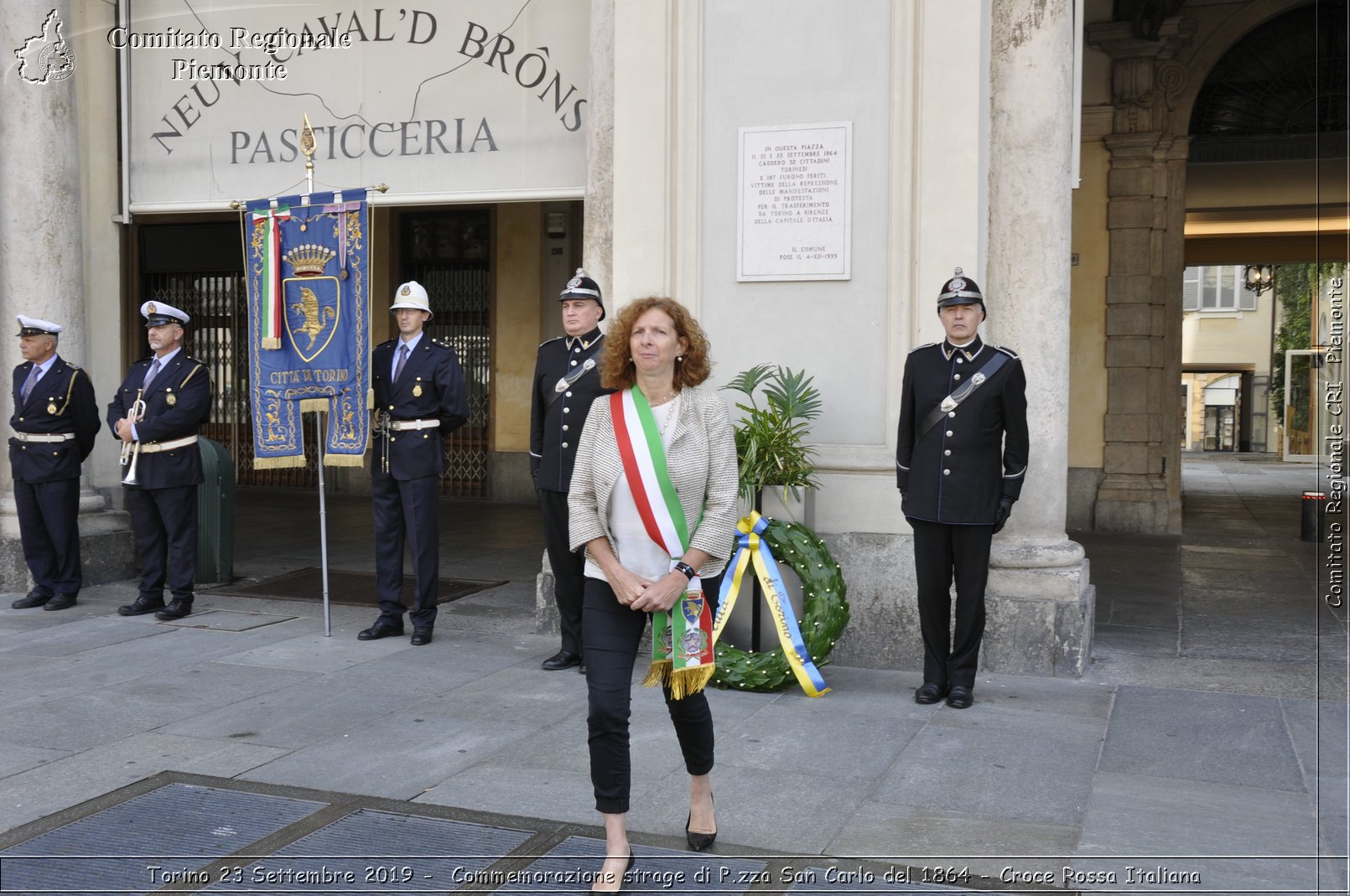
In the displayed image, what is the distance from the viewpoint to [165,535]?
8.14 m

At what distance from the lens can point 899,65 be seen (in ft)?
21.7

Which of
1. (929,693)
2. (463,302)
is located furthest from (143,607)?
(463,302)

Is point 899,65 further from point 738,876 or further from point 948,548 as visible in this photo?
point 738,876

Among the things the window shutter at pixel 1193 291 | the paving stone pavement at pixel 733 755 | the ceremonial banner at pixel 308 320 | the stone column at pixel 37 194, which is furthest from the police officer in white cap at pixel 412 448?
the window shutter at pixel 1193 291

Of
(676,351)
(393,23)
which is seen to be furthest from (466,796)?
(393,23)

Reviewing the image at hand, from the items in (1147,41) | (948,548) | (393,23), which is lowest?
(948,548)

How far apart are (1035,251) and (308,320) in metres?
4.24

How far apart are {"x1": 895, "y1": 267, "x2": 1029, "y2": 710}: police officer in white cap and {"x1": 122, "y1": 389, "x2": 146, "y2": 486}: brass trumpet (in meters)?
4.88

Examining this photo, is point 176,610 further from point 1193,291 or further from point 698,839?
point 1193,291

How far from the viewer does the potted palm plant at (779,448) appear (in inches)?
252

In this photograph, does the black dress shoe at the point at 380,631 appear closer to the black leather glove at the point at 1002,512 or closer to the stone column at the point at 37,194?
the stone column at the point at 37,194

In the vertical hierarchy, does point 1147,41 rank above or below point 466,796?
above

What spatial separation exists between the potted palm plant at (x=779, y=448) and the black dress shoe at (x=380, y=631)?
2385mm

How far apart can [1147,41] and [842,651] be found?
8648 millimetres
